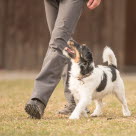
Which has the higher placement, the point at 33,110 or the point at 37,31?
the point at 33,110

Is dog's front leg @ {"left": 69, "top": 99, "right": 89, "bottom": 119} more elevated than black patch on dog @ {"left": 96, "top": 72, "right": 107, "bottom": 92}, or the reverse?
black patch on dog @ {"left": 96, "top": 72, "right": 107, "bottom": 92}

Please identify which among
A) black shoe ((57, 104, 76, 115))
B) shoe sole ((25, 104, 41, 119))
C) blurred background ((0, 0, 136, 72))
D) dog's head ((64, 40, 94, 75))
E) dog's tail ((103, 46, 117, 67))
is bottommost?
blurred background ((0, 0, 136, 72))

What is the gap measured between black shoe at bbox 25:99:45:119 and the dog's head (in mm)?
732

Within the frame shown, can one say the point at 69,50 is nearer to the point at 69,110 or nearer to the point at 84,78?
the point at 84,78

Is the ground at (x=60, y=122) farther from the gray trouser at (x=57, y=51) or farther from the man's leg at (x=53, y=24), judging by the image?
the gray trouser at (x=57, y=51)

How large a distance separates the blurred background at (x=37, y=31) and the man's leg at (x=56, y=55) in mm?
9003

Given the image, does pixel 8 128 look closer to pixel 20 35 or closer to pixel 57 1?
pixel 57 1

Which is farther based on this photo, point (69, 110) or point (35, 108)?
point (69, 110)

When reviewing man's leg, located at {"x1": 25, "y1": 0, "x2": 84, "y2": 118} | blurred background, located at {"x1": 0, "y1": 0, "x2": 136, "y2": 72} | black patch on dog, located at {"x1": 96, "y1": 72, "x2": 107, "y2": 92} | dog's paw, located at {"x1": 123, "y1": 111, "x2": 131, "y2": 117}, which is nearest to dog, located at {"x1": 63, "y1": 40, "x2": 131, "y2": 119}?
black patch on dog, located at {"x1": 96, "y1": 72, "x2": 107, "y2": 92}

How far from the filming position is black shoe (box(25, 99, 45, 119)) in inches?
292

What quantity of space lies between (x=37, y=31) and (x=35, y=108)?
9607 mm

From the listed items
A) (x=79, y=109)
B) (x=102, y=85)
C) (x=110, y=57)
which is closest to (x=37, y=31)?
(x=110, y=57)

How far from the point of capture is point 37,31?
55.4 feet

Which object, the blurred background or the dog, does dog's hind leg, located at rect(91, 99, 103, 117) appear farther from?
the blurred background
